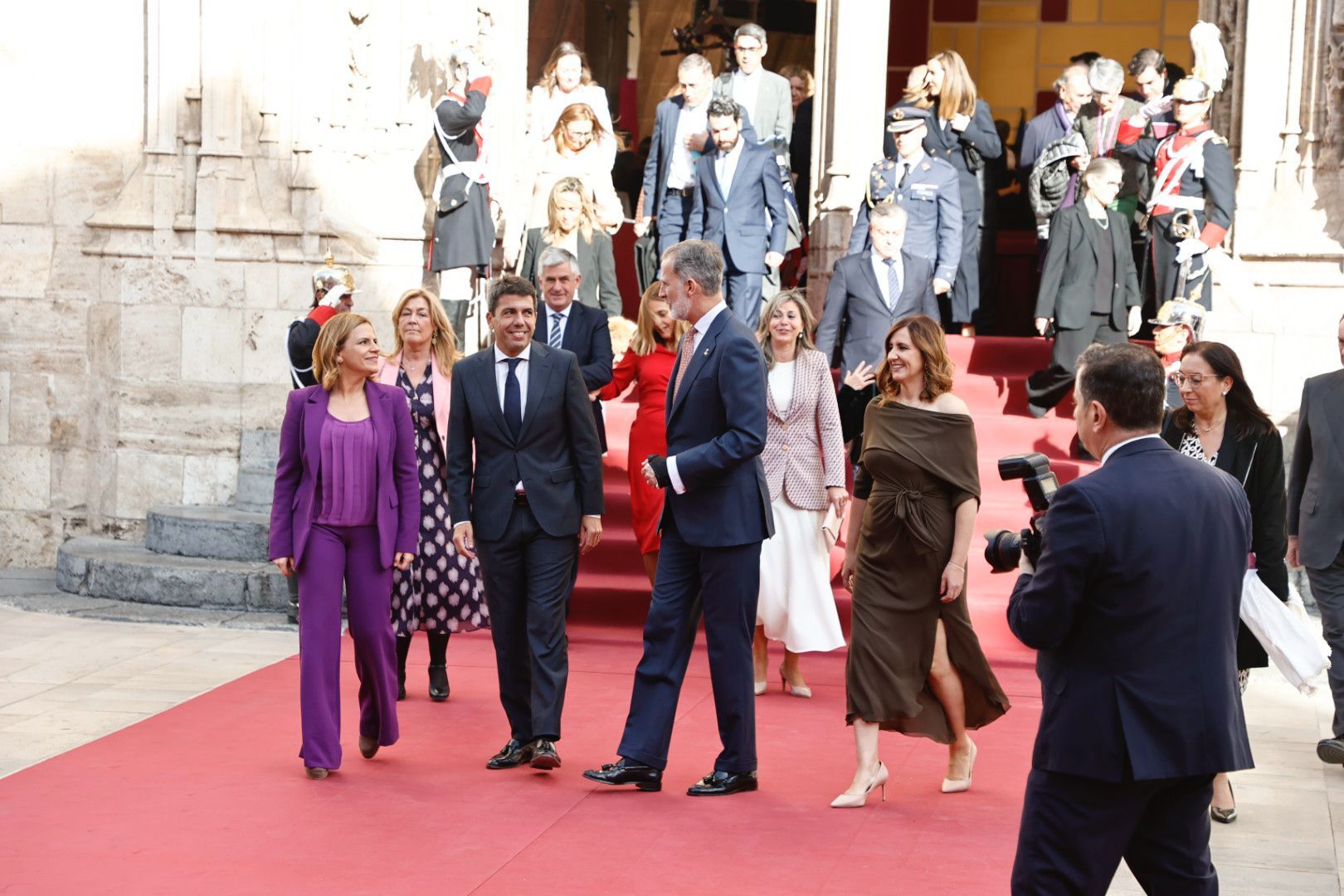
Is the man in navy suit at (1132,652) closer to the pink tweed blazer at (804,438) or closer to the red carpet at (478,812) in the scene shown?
the red carpet at (478,812)

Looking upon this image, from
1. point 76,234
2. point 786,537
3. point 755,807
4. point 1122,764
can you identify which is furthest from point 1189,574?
point 76,234

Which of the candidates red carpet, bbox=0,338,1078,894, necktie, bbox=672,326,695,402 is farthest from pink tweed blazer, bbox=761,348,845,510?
necktie, bbox=672,326,695,402

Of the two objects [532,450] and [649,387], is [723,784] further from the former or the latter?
[649,387]

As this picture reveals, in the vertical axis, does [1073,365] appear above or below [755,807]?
above

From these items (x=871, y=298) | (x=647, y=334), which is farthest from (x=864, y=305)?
(x=647, y=334)

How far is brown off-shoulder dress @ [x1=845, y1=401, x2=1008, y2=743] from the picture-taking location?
19.9 ft

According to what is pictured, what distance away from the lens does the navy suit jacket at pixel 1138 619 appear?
366 centimetres

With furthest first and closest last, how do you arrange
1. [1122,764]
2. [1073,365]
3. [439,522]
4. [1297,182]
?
[1297,182] → [1073,365] → [439,522] → [1122,764]

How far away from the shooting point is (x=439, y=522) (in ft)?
25.7

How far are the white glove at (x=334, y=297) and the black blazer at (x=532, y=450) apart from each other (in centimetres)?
311

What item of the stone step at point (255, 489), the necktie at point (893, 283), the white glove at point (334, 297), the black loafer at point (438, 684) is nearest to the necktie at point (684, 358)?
the black loafer at point (438, 684)

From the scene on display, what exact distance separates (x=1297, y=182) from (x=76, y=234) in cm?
804

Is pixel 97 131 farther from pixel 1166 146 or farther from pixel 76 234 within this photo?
pixel 1166 146

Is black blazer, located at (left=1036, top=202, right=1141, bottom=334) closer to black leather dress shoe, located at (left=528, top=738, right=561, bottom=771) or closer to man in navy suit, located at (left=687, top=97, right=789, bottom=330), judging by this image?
man in navy suit, located at (left=687, top=97, right=789, bottom=330)
